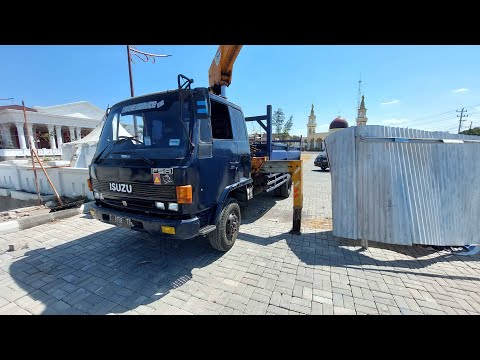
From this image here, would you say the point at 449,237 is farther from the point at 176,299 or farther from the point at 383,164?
the point at 176,299

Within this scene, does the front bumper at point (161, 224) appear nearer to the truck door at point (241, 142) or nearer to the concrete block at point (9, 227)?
the truck door at point (241, 142)

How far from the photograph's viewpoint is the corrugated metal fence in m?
3.47

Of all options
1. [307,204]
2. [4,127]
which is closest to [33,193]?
[307,204]

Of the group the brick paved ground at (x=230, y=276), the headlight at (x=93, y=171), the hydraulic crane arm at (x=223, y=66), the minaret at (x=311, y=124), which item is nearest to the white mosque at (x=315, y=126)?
the minaret at (x=311, y=124)

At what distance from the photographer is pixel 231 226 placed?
372 centimetres

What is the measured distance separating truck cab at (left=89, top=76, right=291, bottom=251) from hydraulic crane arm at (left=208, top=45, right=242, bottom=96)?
2.17 metres

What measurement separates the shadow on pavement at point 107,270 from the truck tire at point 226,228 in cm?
28

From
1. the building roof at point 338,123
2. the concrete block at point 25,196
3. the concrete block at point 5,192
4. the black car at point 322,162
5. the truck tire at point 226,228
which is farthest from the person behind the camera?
the building roof at point 338,123

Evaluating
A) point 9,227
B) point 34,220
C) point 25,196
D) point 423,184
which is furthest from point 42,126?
point 423,184

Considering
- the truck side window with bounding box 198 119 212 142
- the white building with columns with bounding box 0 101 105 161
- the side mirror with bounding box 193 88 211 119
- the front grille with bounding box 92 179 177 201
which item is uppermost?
the white building with columns with bounding box 0 101 105 161

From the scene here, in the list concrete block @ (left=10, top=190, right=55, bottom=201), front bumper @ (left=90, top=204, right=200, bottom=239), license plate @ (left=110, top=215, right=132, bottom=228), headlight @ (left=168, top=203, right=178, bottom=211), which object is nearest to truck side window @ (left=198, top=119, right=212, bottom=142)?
headlight @ (left=168, top=203, right=178, bottom=211)

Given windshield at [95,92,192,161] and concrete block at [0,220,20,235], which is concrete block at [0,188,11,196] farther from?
windshield at [95,92,192,161]

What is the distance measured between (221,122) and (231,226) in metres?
1.89

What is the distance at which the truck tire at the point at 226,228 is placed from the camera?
11.0ft
